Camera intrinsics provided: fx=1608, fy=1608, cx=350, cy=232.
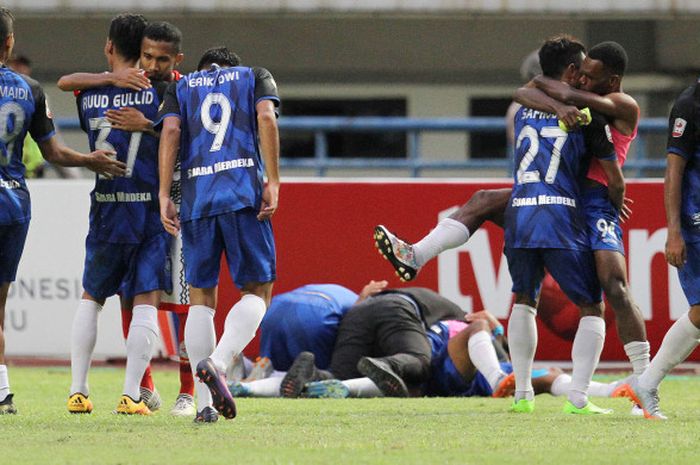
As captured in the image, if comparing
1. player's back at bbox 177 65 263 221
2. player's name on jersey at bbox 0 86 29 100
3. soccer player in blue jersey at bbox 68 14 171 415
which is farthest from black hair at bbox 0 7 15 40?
player's back at bbox 177 65 263 221

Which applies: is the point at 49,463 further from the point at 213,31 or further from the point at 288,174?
the point at 213,31

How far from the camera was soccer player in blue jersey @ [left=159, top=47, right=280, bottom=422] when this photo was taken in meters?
7.91

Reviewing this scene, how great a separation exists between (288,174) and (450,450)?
36.3 feet

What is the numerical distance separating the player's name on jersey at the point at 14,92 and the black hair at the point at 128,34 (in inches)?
21.6

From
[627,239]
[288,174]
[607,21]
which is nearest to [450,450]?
[627,239]

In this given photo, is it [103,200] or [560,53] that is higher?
[560,53]

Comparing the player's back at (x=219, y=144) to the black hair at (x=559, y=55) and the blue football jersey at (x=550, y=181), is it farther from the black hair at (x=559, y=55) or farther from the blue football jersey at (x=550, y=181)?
the black hair at (x=559, y=55)

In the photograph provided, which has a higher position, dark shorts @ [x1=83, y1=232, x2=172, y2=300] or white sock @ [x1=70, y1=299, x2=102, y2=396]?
dark shorts @ [x1=83, y1=232, x2=172, y2=300]

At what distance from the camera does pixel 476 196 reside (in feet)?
31.7

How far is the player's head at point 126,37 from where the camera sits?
866 centimetres

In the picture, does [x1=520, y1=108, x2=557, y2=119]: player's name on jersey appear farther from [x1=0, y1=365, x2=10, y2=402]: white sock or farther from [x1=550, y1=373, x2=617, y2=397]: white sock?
[x1=0, y1=365, x2=10, y2=402]: white sock

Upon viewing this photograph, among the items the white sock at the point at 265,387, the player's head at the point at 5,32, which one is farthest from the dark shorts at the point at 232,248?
the white sock at the point at 265,387

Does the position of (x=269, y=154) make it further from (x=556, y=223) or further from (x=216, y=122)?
(x=556, y=223)

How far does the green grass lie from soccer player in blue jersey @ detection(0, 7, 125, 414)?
0.78 metres
